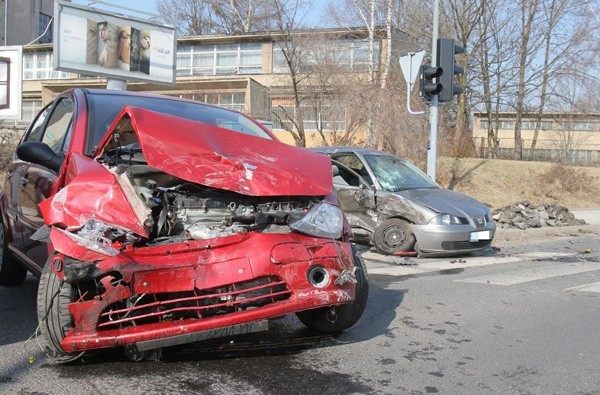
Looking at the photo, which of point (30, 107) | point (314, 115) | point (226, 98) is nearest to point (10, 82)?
point (314, 115)

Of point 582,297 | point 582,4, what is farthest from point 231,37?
point 582,297

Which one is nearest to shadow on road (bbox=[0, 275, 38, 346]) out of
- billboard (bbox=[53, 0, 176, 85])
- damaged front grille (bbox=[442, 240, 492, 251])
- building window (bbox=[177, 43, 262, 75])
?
damaged front grille (bbox=[442, 240, 492, 251])

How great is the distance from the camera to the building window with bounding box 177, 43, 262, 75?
39.2 meters

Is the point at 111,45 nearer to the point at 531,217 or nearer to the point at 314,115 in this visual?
the point at 314,115

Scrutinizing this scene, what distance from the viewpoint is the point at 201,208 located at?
393 centimetres

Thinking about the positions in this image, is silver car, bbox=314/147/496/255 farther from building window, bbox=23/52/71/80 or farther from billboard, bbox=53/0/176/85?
building window, bbox=23/52/71/80

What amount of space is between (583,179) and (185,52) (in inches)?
1094

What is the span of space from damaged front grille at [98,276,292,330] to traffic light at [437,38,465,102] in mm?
9594

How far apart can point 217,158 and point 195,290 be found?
2.98 feet

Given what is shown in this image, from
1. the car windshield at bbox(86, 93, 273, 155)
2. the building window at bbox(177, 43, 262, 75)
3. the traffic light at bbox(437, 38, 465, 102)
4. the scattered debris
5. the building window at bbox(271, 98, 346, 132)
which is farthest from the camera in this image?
the building window at bbox(177, 43, 262, 75)

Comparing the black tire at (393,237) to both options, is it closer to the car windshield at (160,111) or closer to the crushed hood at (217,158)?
the car windshield at (160,111)

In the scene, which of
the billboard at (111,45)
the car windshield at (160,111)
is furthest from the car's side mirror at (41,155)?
the billboard at (111,45)

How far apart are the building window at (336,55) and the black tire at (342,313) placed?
20340 mm

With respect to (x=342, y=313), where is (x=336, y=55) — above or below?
above
